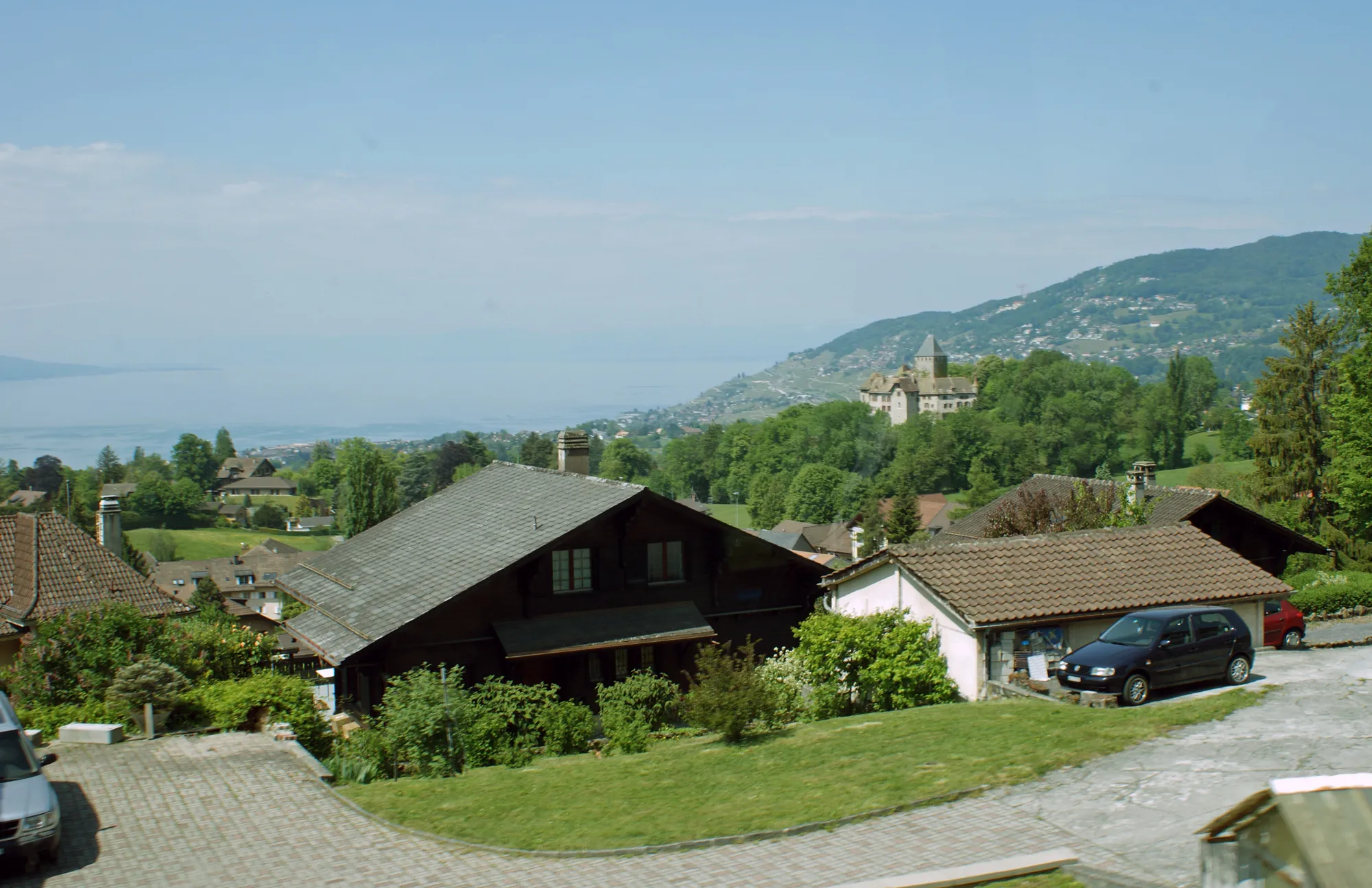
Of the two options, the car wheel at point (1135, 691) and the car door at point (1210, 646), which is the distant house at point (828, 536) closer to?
the car door at point (1210, 646)

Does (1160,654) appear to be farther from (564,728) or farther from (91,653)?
(91,653)

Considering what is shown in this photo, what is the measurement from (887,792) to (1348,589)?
31.8m

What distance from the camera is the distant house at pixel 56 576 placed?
28.2 meters

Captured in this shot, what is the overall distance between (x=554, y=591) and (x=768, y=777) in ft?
36.7

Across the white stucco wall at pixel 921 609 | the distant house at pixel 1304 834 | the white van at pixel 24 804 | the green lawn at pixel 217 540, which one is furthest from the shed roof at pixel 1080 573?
the green lawn at pixel 217 540

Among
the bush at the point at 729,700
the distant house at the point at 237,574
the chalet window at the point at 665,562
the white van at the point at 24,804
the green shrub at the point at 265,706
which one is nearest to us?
the white van at the point at 24,804

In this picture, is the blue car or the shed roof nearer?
the blue car

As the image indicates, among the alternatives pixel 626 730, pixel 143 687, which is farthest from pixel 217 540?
pixel 626 730

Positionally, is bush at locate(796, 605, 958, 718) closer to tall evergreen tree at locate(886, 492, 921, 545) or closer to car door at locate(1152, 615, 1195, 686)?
car door at locate(1152, 615, 1195, 686)

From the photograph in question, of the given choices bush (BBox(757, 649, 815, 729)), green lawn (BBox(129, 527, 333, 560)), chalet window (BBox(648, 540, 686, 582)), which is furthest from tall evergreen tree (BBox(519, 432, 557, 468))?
bush (BBox(757, 649, 815, 729))

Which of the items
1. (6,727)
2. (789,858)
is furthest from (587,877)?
(6,727)

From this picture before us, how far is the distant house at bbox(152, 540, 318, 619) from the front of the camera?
394ft

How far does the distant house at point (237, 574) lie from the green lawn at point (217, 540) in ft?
32.0

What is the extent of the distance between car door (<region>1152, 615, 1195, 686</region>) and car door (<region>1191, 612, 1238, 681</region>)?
14cm
